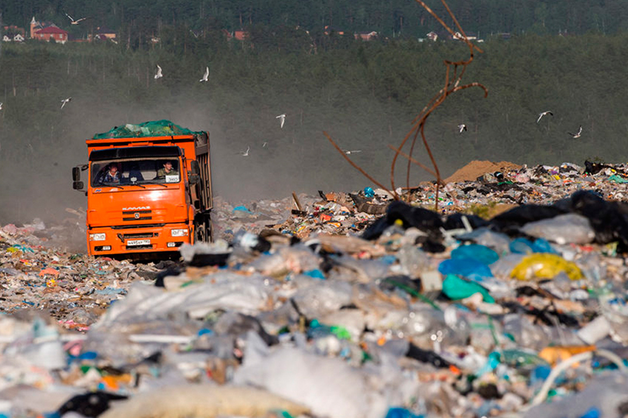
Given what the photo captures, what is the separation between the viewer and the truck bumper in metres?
13.3

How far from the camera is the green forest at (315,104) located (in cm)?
4584

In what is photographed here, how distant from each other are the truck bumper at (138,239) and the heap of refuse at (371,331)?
22.4 ft

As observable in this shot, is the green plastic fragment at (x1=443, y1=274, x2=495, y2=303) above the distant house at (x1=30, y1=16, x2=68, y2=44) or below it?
below

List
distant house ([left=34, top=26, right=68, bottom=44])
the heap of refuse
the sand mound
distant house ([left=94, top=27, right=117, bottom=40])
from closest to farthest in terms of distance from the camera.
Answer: the heap of refuse, the sand mound, distant house ([left=34, top=26, right=68, bottom=44]), distant house ([left=94, top=27, right=117, bottom=40])

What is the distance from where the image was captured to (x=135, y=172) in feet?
43.8

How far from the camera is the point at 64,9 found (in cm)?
8206

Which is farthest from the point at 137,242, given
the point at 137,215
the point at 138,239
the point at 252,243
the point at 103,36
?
the point at 103,36

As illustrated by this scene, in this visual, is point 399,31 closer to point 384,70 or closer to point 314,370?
point 384,70

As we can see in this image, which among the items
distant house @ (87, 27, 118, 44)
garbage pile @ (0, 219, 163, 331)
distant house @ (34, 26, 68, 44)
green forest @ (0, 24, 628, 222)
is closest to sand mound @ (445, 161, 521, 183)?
green forest @ (0, 24, 628, 222)

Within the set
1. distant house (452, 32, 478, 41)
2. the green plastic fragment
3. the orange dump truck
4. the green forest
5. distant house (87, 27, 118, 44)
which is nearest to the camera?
the green plastic fragment

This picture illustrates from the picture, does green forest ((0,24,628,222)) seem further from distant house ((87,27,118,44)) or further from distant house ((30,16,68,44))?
distant house ((87,27,118,44))

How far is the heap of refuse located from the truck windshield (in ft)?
22.7

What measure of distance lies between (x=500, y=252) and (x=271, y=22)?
76627mm

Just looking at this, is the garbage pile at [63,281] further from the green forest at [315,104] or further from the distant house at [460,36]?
the green forest at [315,104]
